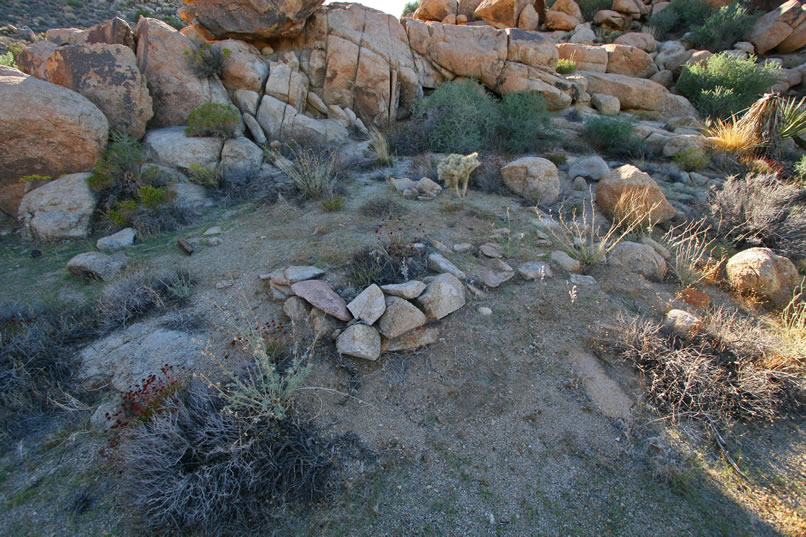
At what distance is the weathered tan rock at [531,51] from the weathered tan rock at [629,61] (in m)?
3.76

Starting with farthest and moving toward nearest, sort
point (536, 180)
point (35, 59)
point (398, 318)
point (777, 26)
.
→ point (777, 26)
point (35, 59)
point (536, 180)
point (398, 318)

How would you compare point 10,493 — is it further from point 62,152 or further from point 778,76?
point 778,76

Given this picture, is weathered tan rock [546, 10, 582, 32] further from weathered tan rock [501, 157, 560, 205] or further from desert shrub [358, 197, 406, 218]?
desert shrub [358, 197, 406, 218]

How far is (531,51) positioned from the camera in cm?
1120

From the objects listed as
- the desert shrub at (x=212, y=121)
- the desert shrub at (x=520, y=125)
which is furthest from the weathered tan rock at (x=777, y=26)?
the desert shrub at (x=212, y=121)

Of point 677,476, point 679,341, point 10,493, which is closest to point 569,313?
point 679,341

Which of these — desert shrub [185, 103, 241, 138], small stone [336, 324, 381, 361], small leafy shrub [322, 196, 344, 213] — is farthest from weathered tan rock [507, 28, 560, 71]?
small stone [336, 324, 381, 361]

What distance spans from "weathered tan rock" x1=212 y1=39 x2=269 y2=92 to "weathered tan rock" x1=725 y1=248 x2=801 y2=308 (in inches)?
401

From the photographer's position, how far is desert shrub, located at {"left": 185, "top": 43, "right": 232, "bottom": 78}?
8492 millimetres

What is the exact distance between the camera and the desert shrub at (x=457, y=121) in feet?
27.7

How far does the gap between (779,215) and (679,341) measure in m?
3.50

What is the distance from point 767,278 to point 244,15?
11.5m

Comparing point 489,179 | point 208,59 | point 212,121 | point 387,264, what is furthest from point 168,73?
point 387,264

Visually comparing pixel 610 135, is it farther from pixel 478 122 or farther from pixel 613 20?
pixel 613 20
